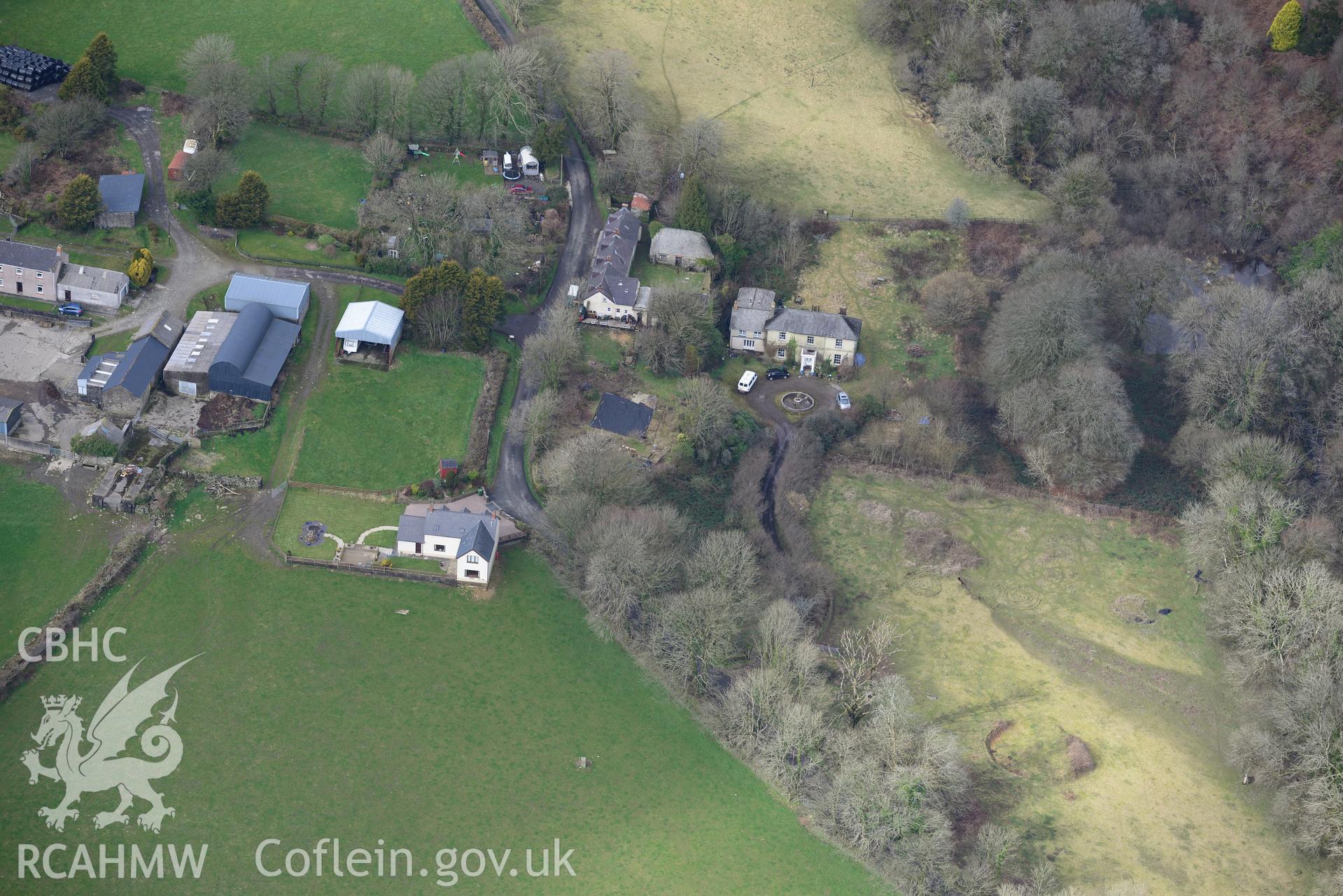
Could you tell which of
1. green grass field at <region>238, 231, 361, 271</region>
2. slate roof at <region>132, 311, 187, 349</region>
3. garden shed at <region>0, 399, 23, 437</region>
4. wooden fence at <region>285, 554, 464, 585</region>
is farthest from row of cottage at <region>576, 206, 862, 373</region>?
garden shed at <region>0, 399, 23, 437</region>

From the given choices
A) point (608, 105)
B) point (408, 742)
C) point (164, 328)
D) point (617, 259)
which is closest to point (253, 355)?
point (164, 328)

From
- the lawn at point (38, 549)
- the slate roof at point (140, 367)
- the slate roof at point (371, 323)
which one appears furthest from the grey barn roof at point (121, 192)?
the lawn at point (38, 549)

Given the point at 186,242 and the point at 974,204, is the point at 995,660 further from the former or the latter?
the point at 186,242

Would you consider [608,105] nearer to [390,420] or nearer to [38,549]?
[390,420]

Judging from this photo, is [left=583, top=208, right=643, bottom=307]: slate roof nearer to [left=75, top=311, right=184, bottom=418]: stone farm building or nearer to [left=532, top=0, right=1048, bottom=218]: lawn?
[left=532, top=0, right=1048, bottom=218]: lawn

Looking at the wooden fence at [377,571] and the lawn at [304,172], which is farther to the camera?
the lawn at [304,172]

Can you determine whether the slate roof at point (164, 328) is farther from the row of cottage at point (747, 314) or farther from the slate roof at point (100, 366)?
the row of cottage at point (747, 314)
